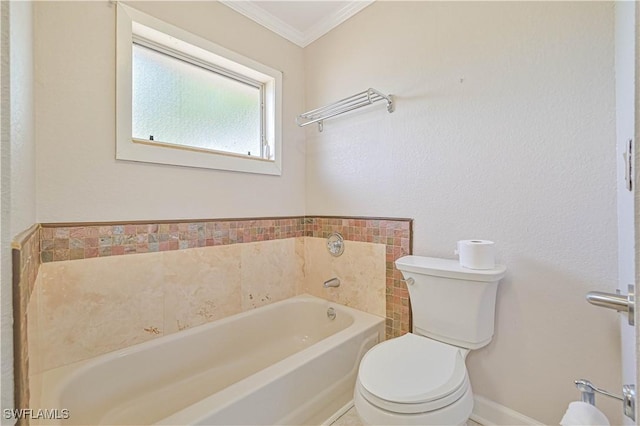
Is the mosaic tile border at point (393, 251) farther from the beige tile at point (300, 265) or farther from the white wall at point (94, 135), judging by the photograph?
the white wall at point (94, 135)

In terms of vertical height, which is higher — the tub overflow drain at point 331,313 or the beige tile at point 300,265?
the beige tile at point 300,265

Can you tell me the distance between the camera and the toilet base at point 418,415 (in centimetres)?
92

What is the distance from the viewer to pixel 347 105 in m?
1.93

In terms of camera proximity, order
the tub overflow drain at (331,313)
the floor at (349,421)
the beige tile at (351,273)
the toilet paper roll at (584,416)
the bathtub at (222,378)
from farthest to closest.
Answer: the tub overflow drain at (331,313), the beige tile at (351,273), the floor at (349,421), the bathtub at (222,378), the toilet paper roll at (584,416)

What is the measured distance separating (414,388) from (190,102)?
2014 millimetres

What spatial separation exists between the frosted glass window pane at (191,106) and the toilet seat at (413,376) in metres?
1.65

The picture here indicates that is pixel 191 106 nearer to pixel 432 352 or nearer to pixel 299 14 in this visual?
pixel 299 14

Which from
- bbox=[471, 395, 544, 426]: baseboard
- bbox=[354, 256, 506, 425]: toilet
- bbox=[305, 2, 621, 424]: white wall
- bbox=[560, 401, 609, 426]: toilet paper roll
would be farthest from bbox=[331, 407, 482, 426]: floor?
bbox=[560, 401, 609, 426]: toilet paper roll

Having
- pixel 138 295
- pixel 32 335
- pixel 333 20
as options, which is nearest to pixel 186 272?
pixel 138 295

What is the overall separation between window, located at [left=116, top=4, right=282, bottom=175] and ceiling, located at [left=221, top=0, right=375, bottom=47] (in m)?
0.33

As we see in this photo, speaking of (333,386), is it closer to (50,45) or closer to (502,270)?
(502,270)

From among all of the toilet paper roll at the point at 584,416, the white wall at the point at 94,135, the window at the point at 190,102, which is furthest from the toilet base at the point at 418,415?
the window at the point at 190,102

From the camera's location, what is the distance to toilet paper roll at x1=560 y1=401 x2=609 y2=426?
2.39 ft

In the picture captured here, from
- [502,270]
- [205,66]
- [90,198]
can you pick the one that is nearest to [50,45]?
[90,198]
